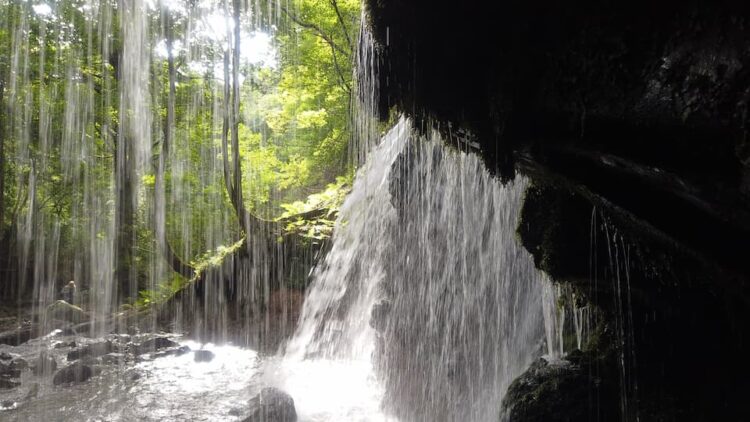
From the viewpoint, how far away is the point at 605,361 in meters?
4.18

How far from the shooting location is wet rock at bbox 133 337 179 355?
12.6m

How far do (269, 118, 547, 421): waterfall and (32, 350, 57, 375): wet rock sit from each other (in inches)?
210

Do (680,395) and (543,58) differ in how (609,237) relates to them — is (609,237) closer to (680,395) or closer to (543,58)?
(680,395)

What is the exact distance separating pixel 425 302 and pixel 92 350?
31.9 feet

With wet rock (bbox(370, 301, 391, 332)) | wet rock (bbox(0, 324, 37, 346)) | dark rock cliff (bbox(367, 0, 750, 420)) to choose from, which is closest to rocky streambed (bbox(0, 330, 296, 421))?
wet rock (bbox(0, 324, 37, 346))

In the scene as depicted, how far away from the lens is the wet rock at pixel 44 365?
1113cm

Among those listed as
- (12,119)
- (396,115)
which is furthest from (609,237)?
(12,119)

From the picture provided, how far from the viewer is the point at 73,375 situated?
1020 centimetres

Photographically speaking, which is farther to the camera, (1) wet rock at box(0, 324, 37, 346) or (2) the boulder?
(1) wet rock at box(0, 324, 37, 346)

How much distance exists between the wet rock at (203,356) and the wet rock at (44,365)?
10.4 feet

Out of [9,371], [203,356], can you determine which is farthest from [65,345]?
[203,356]

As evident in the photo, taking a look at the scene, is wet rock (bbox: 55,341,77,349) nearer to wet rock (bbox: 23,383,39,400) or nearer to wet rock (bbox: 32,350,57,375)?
wet rock (bbox: 32,350,57,375)

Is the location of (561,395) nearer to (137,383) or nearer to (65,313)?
(137,383)

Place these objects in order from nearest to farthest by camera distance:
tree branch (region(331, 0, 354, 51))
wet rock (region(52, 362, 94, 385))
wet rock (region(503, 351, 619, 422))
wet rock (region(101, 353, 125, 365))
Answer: wet rock (region(503, 351, 619, 422))
wet rock (region(52, 362, 94, 385))
wet rock (region(101, 353, 125, 365))
tree branch (region(331, 0, 354, 51))
